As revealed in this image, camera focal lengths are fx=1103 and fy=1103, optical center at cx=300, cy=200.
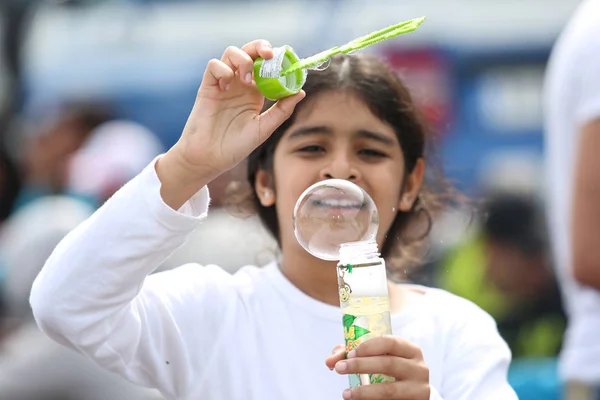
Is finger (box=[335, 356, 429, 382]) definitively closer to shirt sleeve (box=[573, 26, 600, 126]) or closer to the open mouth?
the open mouth

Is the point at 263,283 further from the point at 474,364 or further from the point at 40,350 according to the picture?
the point at 40,350

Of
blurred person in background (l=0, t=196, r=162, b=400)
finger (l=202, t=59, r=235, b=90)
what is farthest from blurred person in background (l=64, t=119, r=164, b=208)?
finger (l=202, t=59, r=235, b=90)

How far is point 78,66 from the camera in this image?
22.6 ft

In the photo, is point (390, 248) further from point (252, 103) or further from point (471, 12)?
point (471, 12)

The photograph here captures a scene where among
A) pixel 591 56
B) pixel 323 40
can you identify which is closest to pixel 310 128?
pixel 591 56

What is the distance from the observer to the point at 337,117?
2.09 meters

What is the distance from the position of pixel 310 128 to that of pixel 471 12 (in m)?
5.00

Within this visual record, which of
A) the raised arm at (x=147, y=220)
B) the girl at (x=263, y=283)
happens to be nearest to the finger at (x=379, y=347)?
the girl at (x=263, y=283)

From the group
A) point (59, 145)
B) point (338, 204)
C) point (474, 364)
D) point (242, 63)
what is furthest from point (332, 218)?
point (59, 145)

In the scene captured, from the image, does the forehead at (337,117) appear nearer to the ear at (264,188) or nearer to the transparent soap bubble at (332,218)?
the ear at (264,188)

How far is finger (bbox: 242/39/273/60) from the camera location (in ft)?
5.61

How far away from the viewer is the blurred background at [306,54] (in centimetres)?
533

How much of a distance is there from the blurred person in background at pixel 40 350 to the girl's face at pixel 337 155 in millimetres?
A: 1236

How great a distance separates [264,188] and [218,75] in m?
0.52
